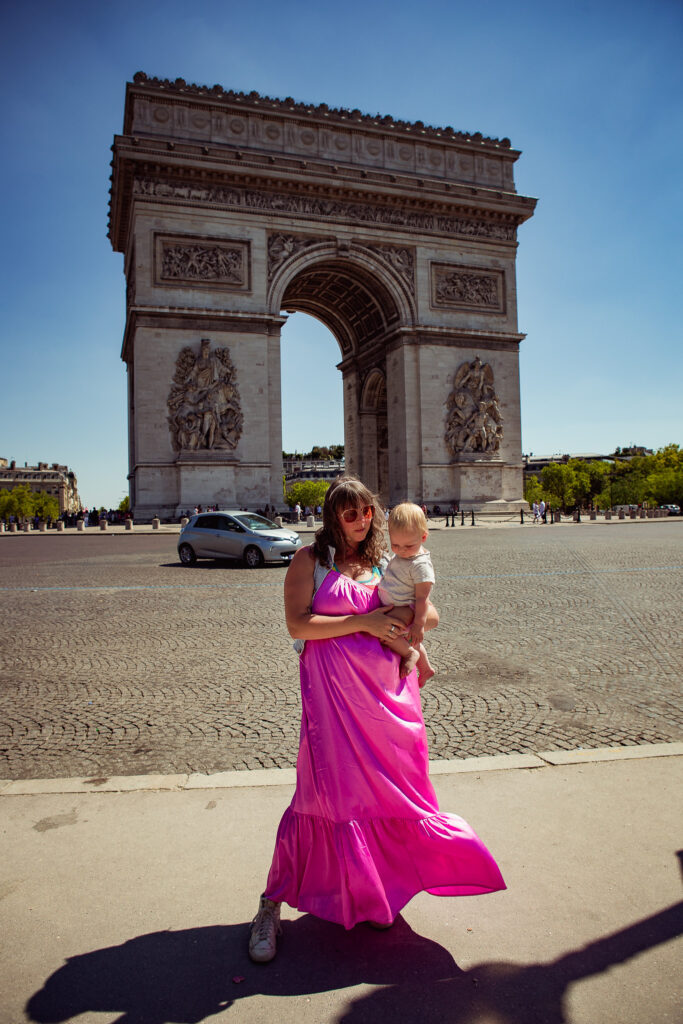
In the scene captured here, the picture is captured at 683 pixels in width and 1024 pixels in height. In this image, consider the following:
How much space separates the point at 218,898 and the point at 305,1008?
59cm

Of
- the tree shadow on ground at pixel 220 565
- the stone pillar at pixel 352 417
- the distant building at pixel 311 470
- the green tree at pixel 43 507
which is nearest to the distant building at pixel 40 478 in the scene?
the green tree at pixel 43 507

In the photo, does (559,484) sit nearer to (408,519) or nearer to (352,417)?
(352,417)

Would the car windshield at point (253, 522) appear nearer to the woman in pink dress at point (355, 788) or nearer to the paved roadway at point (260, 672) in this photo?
the paved roadway at point (260, 672)

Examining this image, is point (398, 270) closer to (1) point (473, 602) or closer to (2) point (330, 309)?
(2) point (330, 309)

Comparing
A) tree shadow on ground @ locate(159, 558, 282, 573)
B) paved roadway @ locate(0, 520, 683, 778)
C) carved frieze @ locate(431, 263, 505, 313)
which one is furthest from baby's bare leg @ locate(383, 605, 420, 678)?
carved frieze @ locate(431, 263, 505, 313)

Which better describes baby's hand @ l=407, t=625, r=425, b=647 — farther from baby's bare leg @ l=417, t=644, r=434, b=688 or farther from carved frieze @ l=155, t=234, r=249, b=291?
carved frieze @ l=155, t=234, r=249, b=291

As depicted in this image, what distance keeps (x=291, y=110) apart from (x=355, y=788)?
33.7 meters

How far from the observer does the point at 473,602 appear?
835 centimetres

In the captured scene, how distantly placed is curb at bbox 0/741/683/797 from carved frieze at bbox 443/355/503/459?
2960 centimetres

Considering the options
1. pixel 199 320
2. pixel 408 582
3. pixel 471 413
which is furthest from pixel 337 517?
pixel 471 413

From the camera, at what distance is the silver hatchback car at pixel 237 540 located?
45.8 ft

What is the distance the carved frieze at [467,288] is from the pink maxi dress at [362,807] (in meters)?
32.5

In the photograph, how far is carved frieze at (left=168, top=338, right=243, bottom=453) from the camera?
28344 mm

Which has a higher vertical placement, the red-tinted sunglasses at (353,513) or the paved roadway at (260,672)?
the red-tinted sunglasses at (353,513)
